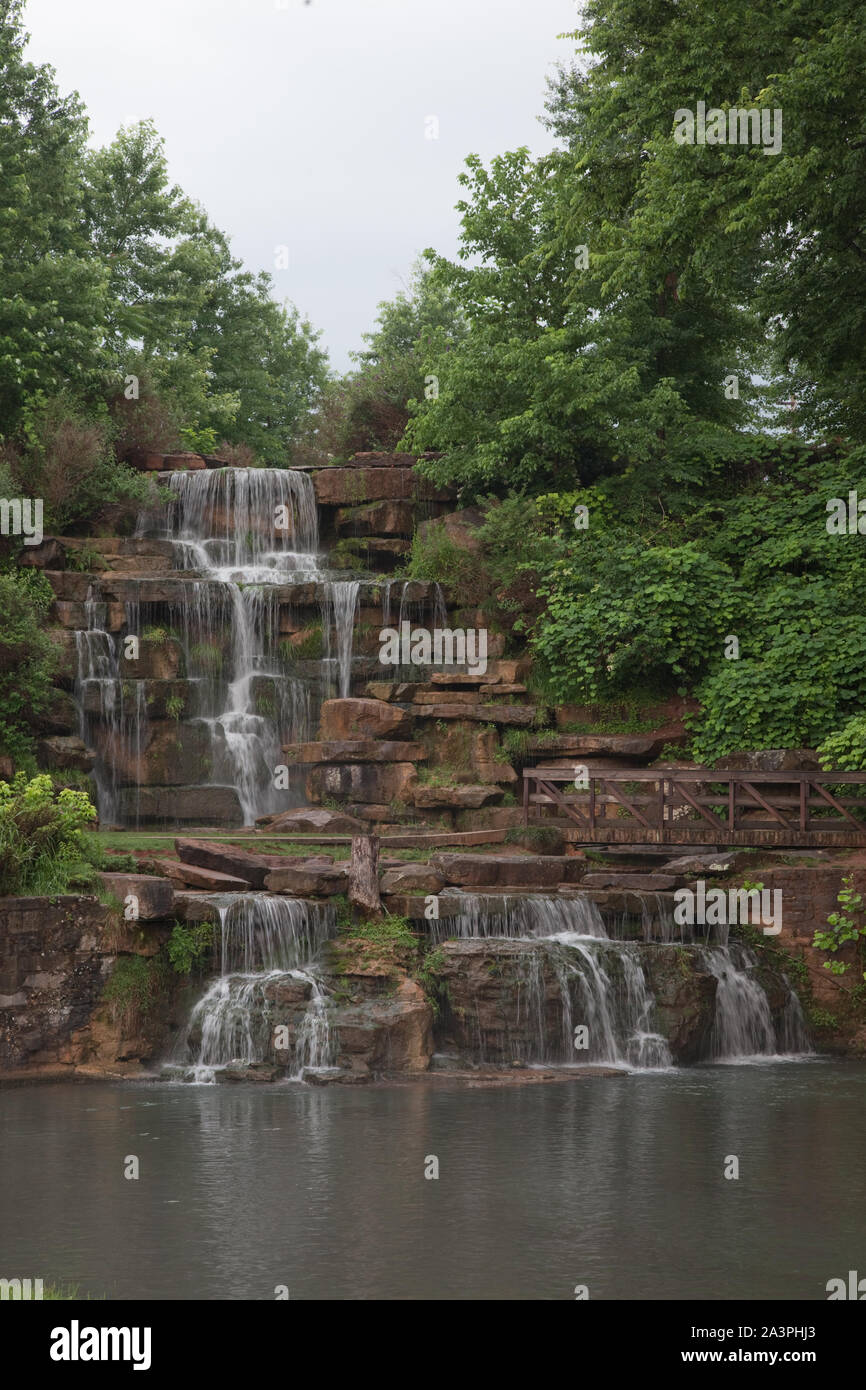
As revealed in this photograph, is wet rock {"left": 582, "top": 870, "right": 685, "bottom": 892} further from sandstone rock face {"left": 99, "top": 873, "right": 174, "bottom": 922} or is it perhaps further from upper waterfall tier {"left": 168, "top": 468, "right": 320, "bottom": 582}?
upper waterfall tier {"left": 168, "top": 468, "right": 320, "bottom": 582}

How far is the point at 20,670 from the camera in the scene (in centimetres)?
Answer: 2634

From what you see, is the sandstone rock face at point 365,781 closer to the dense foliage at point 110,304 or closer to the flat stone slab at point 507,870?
the flat stone slab at point 507,870

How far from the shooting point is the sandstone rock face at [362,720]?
27.0m

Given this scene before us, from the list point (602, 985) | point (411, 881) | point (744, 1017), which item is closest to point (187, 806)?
point (411, 881)

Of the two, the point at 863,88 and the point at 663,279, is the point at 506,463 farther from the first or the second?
the point at 863,88

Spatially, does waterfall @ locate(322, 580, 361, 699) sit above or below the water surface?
above

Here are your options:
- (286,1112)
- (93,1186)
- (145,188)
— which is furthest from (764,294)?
(145,188)

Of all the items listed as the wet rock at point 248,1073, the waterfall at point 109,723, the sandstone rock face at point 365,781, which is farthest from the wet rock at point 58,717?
the wet rock at point 248,1073

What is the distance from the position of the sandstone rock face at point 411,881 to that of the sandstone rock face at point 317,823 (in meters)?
4.69

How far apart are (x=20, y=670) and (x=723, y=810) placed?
44.1 feet

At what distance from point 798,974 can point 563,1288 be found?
11.7 m

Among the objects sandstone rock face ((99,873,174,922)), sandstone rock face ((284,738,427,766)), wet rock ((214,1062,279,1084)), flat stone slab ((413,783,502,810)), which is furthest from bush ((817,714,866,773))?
sandstone rock face ((99,873,174,922))

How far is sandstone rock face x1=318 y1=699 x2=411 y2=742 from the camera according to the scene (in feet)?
88.6

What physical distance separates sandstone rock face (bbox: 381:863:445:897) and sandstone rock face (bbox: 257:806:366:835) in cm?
469
